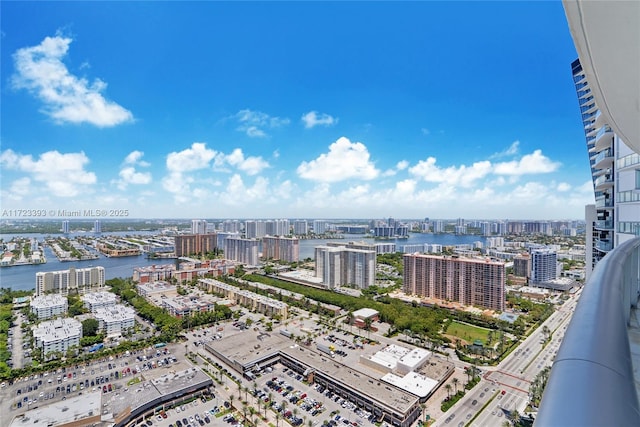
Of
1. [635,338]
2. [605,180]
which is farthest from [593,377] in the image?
[605,180]

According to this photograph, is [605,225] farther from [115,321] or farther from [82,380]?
[115,321]

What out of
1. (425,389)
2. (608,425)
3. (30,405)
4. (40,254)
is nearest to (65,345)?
(30,405)

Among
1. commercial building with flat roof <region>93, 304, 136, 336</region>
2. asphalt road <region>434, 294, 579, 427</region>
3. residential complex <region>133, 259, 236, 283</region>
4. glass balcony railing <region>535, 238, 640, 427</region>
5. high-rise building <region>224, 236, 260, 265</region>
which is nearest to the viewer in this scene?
glass balcony railing <region>535, 238, 640, 427</region>

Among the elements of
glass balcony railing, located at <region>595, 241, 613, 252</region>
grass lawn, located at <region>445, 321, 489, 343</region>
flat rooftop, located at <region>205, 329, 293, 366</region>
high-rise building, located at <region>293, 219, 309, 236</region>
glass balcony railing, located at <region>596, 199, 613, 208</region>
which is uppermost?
glass balcony railing, located at <region>596, 199, 613, 208</region>

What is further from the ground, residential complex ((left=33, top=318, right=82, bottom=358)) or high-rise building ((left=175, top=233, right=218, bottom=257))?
high-rise building ((left=175, top=233, right=218, bottom=257))

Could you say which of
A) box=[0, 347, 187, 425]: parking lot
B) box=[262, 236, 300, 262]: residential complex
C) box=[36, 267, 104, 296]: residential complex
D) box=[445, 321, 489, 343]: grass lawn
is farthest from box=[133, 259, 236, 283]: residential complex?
box=[445, 321, 489, 343]: grass lawn

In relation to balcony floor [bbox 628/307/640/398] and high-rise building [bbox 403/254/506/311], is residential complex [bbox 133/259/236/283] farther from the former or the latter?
balcony floor [bbox 628/307/640/398]

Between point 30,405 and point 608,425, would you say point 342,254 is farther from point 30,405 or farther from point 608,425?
point 608,425
